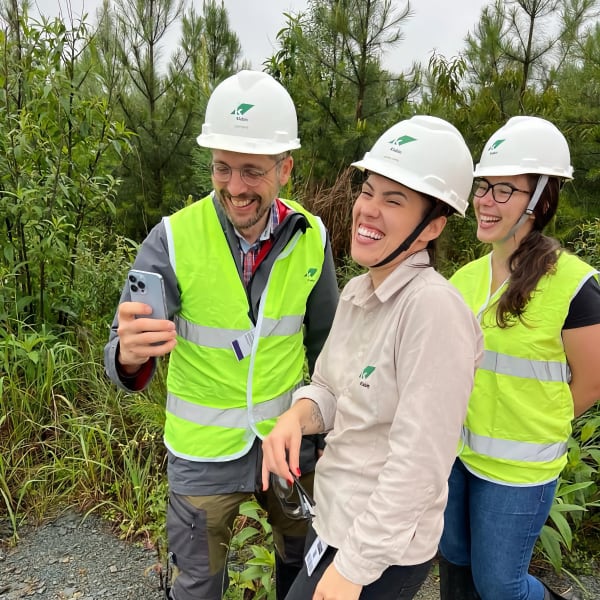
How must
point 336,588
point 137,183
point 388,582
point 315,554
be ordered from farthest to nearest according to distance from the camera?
point 137,183 → point 315,554 → point 388,582 → point 336,588

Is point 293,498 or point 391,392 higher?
point 391,392

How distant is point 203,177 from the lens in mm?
5020

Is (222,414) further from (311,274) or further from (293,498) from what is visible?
(311,274)

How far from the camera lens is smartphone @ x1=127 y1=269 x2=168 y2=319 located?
140 centimetres

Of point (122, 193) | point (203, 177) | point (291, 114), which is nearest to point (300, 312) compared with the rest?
point (291, 114)

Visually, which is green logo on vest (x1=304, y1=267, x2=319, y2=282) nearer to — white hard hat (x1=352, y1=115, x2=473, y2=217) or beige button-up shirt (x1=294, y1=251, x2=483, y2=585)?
beige button-up shirt (x1=294, y1=251, x2=483, y2=585)

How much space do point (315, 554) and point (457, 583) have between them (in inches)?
37.8

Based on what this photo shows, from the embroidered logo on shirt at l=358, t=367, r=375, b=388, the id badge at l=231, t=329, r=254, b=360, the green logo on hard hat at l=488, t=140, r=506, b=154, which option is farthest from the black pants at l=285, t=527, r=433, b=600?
the green logo on hard hat at l=488, t=140, r=506, b=154

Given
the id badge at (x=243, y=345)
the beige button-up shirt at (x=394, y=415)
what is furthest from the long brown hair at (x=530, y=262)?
the id badge at (x=243, y=345)

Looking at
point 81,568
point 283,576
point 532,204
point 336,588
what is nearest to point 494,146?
point 532,204

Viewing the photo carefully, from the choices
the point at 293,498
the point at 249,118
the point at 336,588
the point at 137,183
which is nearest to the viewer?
the point at 336,588

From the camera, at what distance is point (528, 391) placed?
172cm

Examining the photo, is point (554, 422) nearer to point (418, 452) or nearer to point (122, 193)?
point (418, 452)

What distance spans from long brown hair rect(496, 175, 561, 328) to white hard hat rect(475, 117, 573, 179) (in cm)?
4
